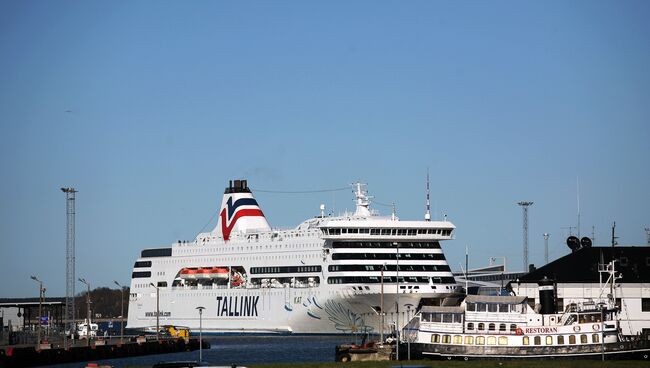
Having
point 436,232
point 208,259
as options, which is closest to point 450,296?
point 436,232

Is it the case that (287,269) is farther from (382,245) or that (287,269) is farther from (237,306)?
(382,245)

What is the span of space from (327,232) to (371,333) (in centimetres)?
796

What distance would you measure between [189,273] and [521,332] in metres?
54.9

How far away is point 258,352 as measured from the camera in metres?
81.9

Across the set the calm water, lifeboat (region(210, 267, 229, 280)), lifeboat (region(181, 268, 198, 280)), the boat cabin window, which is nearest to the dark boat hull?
the boat cabin window

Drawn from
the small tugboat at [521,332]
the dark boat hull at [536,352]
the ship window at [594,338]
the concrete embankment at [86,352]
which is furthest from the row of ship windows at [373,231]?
the ship window at [594,338]

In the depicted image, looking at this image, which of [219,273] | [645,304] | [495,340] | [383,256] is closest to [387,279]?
[383,256]

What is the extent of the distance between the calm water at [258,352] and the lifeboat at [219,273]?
21.4 feet

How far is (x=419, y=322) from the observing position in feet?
218

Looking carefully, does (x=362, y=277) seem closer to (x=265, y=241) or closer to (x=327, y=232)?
(x=327, y=232)

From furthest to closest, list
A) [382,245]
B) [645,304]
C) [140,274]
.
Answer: [140,274] < [382,245] < [645,304]

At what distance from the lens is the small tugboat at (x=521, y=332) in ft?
204

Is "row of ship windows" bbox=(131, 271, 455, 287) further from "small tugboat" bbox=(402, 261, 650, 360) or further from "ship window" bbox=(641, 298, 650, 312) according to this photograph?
"small tugboat" bbox=(402, 261, 650, 360)

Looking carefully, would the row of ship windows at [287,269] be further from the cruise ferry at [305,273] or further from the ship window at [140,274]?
the ship window at [140,274]
